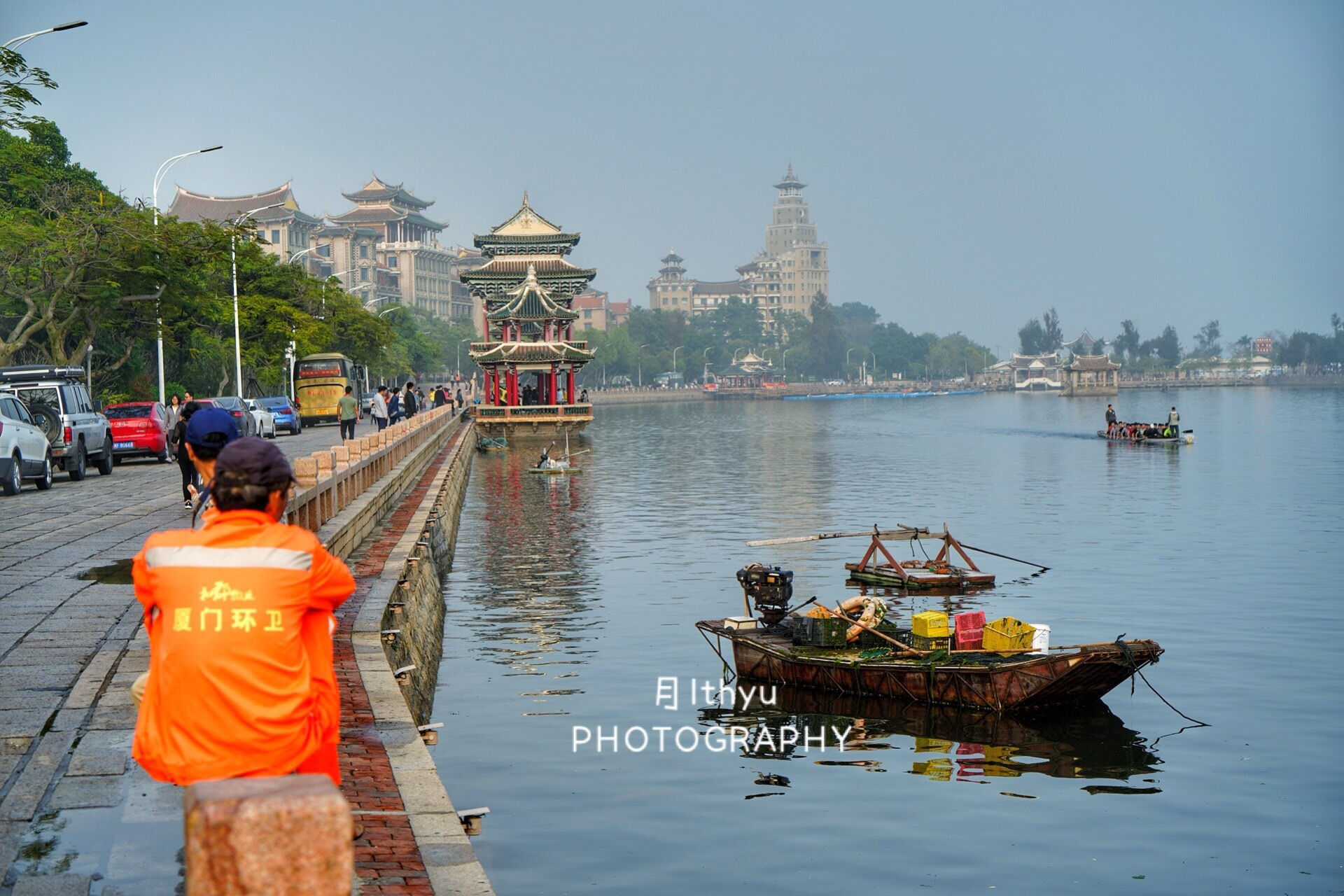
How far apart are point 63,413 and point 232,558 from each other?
2951 cm

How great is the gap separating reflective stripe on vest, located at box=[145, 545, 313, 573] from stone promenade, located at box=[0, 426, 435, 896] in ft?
7.52

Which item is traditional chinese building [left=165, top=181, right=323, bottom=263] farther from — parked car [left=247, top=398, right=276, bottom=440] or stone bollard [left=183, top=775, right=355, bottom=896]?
stone bollard [left=183, top=775, right=355, bottom=896]

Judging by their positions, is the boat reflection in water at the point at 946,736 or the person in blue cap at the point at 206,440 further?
the boat reflection in water at the point at 946,736

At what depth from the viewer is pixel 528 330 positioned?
8912 cm

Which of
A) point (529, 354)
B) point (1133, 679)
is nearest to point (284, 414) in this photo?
point (529, 354)

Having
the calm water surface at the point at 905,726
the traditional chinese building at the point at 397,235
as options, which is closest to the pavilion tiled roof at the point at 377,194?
the traditional chinese building at the point at 397,235

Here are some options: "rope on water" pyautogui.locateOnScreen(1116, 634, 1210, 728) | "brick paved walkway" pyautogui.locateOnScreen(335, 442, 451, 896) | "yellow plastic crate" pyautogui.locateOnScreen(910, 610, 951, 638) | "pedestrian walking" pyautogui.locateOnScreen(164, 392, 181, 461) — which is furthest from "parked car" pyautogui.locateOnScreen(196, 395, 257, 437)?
"brick paved walkway" pyautogui.locateOnScreen(335, 442, 451, 896)

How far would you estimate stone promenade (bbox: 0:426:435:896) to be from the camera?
23.2 feet

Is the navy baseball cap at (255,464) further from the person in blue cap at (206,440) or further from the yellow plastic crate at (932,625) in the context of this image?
the yellow plastic crate at (932,625)

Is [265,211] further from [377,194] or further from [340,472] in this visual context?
[340,472]

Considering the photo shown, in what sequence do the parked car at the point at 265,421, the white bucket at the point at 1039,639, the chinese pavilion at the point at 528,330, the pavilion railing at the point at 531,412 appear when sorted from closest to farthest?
the white bucket at the point at 1039,639 → the parked car at the point at 265,421 → the pavilion railing at the point at 531,412 → the chinese pavilion at the point at 528,330

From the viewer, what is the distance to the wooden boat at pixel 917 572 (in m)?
28.0

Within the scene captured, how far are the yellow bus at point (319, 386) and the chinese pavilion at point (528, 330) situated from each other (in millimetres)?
12393

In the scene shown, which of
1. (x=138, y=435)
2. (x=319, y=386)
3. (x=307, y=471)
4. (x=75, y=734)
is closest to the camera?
(x=75, y=734)
